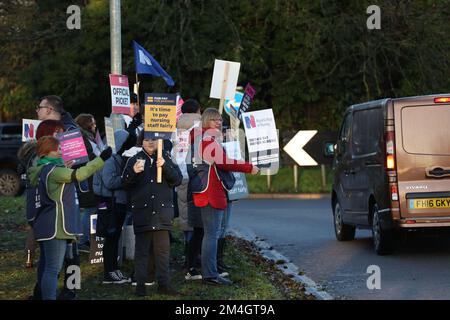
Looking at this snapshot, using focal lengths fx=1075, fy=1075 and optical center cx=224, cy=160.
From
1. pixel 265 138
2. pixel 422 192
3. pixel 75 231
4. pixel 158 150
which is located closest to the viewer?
pixel 75 231

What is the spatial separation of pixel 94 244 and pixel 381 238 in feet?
13.5

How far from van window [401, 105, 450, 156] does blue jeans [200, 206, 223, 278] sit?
3.57 m

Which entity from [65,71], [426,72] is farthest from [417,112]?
[65,71]

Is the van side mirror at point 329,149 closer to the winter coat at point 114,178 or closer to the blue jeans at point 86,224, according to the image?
the blue jeans at point 86,224

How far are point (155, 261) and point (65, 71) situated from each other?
23.0m

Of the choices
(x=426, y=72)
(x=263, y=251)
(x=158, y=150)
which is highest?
(x=426, y=72)

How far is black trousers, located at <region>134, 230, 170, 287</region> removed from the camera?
10.1 m

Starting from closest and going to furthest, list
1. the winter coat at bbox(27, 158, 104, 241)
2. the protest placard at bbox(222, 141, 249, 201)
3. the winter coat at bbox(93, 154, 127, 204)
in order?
the winter coat at bbox(27, 158, 104, 241), the winter coat at bbox(93, 154, 127, 204), the protest placard at bbox(222, 141, 249, 201)

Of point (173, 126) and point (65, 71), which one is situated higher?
point (65, 71)

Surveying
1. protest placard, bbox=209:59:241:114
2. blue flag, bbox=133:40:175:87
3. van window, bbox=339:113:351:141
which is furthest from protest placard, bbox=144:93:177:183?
van window, bbox=339:113:351:141

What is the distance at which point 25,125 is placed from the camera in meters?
15.3

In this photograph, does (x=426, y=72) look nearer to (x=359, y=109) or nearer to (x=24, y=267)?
(x=359, y=109)

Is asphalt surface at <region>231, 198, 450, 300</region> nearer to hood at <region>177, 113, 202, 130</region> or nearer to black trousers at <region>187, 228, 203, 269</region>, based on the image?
black trousers at <region>187, 228, 203, 269</region>

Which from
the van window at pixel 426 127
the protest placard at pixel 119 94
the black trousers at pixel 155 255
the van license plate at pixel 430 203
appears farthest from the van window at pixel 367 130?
the black trousers at pixel 155 255
